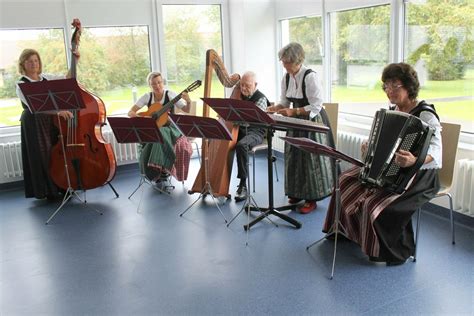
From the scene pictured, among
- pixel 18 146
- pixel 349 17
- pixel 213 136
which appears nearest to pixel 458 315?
pixel 213 136

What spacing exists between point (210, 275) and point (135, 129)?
4.58ft

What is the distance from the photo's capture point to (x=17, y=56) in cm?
500

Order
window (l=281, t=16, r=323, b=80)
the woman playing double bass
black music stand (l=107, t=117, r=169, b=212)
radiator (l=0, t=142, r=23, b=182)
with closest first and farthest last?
black music stand (l=107, t=117, r=169, b=212), the woman playing double bass, radiator (l=0, t=142, r=23, b=182), window (l=281, t=16, r=323, b=80)

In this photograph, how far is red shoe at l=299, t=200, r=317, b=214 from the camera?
3.91 m

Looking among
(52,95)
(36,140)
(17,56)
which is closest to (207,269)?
(52,95)

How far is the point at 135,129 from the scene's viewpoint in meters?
3.69

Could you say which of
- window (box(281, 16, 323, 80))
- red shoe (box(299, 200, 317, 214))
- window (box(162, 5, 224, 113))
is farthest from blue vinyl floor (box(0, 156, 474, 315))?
window (box(162, 5, 224, 113))

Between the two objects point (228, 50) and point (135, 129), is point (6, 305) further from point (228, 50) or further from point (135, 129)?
point (228, 50)

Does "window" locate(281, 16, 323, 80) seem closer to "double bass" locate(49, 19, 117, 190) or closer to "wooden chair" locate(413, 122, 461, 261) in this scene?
"wooden chair" locate(413, 122, 461, 261)

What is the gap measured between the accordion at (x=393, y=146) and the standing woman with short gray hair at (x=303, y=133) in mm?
880

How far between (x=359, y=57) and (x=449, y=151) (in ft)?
5.99

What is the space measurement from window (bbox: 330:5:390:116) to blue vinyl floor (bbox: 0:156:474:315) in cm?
125

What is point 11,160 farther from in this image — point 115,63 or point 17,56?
point 115,63

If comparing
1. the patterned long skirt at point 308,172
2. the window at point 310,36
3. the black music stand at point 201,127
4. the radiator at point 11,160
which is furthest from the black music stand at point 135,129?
the window at point 310,36
